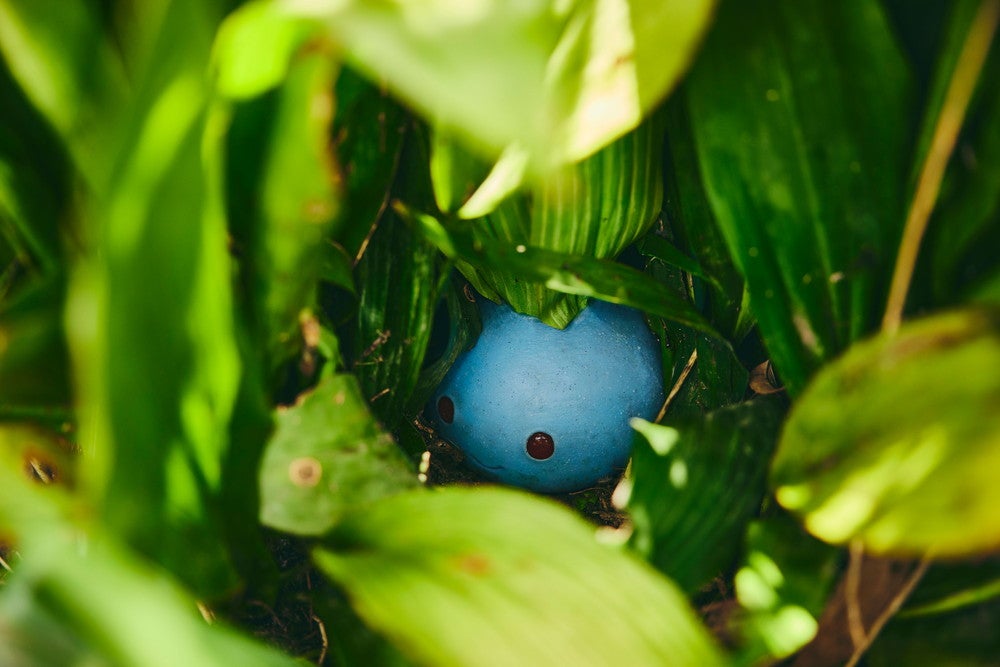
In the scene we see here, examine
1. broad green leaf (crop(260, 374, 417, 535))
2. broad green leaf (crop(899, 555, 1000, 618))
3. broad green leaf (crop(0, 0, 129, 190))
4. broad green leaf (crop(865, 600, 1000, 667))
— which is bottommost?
broad green leaf (crop(865, 600, 1000, 667))

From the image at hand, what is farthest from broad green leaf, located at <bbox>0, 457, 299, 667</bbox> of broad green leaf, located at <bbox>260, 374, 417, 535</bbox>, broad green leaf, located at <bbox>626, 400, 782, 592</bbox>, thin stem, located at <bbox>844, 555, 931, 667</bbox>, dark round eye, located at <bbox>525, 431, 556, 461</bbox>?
dark round eye, located at <bbox>525, 431, 556, 461</bbox>

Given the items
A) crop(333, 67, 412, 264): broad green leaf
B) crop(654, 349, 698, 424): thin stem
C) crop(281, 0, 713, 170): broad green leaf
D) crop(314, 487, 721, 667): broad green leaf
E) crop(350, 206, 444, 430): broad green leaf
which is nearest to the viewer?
crop(281, 0, 713, 170): broad green leaf

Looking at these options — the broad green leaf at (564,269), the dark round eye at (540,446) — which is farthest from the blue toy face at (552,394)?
the broad green leaf at (564,269)

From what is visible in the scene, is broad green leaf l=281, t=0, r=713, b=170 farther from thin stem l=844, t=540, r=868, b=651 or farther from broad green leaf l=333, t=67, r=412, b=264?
thin stem l=844, t=540, r=868, b=651

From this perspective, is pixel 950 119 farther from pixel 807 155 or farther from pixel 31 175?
pixel 31 175

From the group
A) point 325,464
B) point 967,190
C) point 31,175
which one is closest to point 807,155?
point 967,190

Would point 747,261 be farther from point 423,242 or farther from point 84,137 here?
point 84,137

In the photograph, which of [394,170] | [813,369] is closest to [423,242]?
[394,170]
